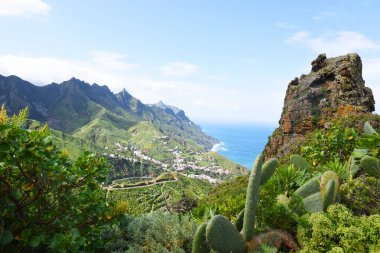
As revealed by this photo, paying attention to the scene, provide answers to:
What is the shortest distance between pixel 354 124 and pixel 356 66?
55.4 feet

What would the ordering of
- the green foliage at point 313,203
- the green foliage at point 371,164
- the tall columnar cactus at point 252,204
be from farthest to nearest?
the green foliage at point 371,164
the green foliage at point 313,203
the tall columnar cactus at point 252,204

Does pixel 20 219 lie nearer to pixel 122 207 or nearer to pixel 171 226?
pixel 122 207

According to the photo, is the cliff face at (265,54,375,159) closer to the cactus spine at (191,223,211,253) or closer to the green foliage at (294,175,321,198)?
the green foliage at (294,175,321,198)

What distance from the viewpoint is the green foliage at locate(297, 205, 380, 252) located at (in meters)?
5.61

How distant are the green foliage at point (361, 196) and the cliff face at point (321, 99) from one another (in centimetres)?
2865

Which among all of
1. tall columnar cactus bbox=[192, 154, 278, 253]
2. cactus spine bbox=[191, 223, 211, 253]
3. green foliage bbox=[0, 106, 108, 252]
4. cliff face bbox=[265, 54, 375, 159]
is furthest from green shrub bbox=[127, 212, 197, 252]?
cliff face bbox=[265, 54, 375, 159]

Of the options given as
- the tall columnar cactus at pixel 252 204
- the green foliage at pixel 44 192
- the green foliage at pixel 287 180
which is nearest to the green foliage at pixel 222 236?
the tall columnar cactus at pixel 252 204

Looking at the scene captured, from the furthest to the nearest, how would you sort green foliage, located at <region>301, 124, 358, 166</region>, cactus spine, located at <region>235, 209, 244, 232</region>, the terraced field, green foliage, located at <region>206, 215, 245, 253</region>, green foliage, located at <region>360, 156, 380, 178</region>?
the terraced field < green foliage, located at <region>301, 124, 358, 166</region> < green foliage, located at <region>360, 156, 380, 178</region> < cactus spine, located at <region>235, 209, 244, 232</region> < green foliage, located at <region>206, 215, 245, 253</region>

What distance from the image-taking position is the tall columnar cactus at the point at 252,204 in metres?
6.39

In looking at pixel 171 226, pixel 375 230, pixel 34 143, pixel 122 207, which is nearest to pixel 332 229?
pixel 375 230

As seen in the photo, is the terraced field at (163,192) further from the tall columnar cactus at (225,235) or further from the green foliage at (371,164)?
the tall columnar cactus at (225,235)

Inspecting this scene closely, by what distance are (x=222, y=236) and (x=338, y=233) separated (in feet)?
7.07

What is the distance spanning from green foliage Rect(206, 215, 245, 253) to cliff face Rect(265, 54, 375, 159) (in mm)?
31862

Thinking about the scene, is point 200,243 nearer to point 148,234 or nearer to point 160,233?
point 160,233
